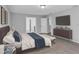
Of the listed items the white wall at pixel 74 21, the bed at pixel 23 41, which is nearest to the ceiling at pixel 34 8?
the white wall at pixel 74 21

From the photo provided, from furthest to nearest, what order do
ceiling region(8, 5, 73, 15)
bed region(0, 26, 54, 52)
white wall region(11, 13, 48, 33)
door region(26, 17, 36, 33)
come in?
white wall region(11, 13, 48, 33), door region(26, 17, 36, 33), ceiling region(8, 5, 73, 15), bed region(0, 26, 54, 52)

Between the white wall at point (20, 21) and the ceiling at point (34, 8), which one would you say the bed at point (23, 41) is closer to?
the ceiling at point (34, 8)

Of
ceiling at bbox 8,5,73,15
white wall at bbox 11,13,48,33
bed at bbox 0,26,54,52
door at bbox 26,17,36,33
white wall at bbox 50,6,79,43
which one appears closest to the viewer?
bed at bbox 0,26,54,52

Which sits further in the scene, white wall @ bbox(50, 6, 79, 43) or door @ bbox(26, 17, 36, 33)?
door @ bbox(26, 17, 36, 33)

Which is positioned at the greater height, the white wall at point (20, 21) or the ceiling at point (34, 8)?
the ceiling at point (34, 8)

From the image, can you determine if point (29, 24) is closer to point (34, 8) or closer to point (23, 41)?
point (34, 8)

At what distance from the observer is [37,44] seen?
288 centimetres

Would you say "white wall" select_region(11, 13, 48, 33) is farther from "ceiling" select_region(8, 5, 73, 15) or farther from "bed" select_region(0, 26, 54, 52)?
"bed" select_region(0, 26, 54, 52)

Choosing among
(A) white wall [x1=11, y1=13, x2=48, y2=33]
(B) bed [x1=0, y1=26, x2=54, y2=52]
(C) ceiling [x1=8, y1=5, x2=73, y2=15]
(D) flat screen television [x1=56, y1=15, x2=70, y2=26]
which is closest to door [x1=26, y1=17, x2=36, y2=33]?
(A) white wall [x1=11, y1=13, x2=48, y2=33]

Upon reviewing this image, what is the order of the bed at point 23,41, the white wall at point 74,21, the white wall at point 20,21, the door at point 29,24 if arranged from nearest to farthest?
1. the bed at point 23,41
2. the white wall at point 74,21
3. the door at point 29,24
4. the white wall at point 20,21

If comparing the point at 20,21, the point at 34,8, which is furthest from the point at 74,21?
the point at 20,21
